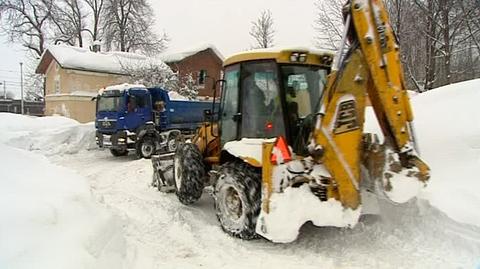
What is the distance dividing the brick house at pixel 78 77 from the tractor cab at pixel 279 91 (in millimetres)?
23917

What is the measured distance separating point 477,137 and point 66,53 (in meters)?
26.9

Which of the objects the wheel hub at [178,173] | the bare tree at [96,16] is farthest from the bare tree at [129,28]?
the wheel hub at [178,173]

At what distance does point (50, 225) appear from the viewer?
368cm

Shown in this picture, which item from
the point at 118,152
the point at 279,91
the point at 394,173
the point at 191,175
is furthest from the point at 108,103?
the point at 394,173

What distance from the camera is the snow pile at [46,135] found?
54.0 feet

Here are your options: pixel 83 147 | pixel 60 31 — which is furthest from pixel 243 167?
pixel 60 31

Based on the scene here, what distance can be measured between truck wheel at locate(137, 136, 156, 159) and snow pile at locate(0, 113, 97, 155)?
130 inches

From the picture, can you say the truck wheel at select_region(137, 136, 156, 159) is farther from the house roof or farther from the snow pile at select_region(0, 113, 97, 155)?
the house roof

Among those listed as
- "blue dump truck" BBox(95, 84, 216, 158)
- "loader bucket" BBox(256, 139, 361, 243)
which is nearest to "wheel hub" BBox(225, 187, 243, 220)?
"loader bucket" BBox(256, 139, 361, 243)

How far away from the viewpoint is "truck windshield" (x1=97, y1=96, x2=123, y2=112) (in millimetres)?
15367

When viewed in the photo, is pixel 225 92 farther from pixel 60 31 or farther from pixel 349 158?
pixel 60 31

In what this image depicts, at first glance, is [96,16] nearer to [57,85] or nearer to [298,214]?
[57,85]

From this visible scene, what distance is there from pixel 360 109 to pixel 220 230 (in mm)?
2568

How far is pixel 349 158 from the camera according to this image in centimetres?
465
